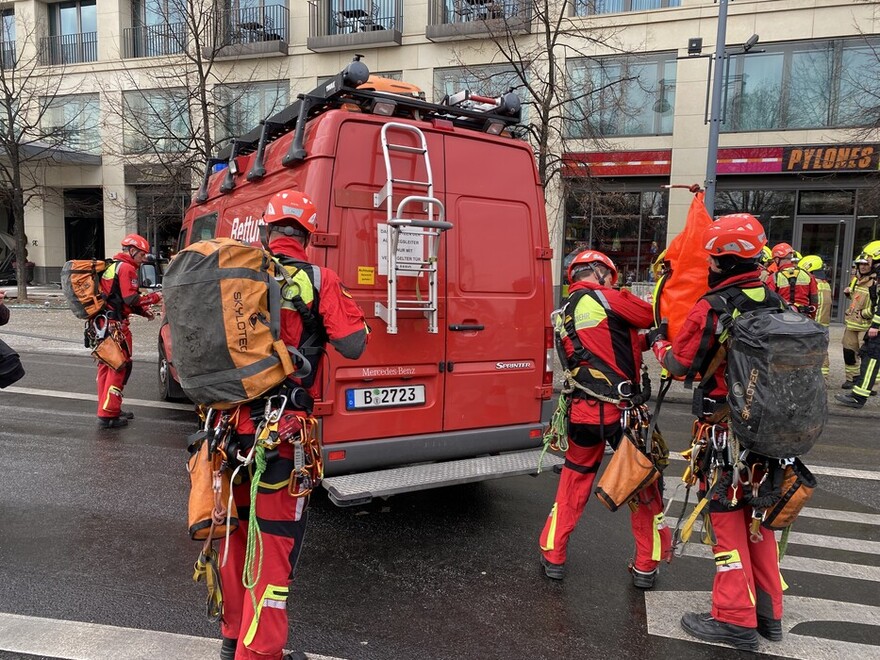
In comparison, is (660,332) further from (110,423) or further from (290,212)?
(110,423)

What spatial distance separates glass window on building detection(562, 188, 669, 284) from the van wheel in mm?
11547

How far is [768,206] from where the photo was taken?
53.0 ft

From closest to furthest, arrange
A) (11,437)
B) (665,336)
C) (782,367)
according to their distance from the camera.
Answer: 1. (782,367)
2. (665,336)
3. (11,437)

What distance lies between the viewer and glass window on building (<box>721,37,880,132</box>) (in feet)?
48.8

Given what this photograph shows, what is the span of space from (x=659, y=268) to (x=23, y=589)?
3849mm

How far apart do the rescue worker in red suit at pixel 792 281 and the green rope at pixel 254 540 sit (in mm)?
7906

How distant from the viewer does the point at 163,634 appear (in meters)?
2.91

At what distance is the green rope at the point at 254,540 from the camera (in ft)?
8.00

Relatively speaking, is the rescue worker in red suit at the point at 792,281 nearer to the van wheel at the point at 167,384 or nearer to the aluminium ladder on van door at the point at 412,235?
the aluminium ladder on van door at the point at 412,235

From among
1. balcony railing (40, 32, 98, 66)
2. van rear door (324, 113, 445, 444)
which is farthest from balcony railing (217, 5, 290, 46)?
van rear door (324, 113, 445, 444)

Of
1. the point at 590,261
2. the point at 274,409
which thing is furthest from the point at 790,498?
the point at 274,409

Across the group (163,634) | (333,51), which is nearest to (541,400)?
(163,634)

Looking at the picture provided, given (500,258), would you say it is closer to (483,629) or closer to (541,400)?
(541,400)

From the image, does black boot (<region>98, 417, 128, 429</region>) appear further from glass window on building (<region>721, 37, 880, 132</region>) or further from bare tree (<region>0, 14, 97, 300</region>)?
glass window on building (<region>721, 37, 880, 132</region>)
